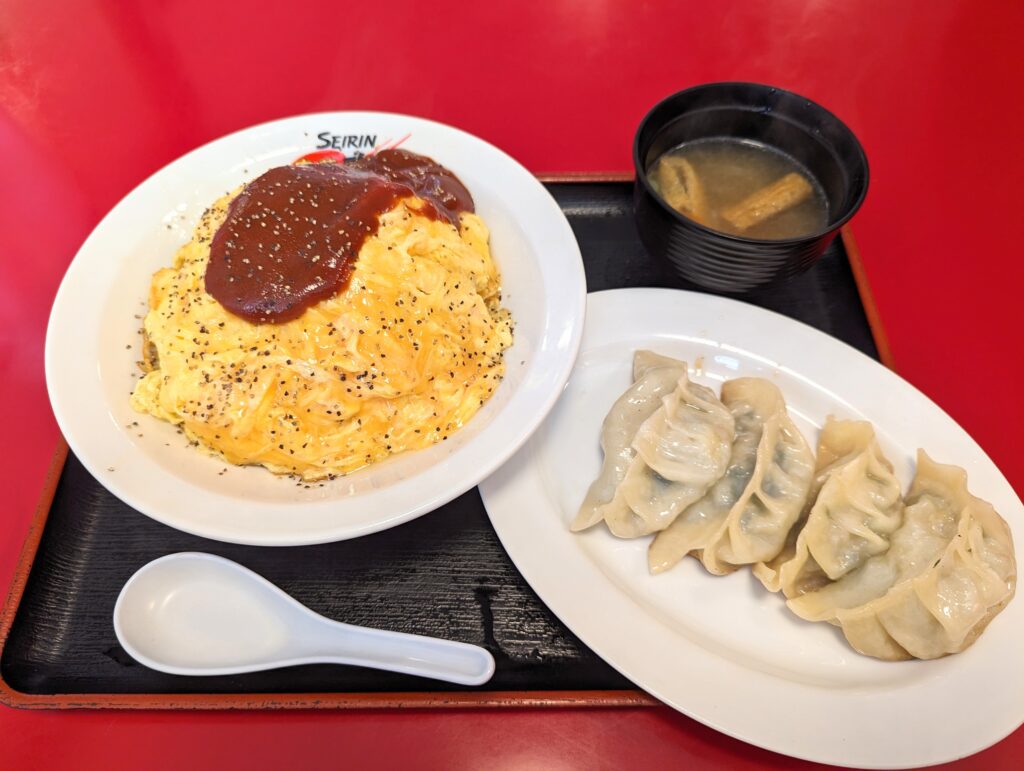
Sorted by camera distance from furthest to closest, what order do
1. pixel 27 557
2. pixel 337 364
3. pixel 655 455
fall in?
pixel 655 455
pixel 27 557
pixel 337 364

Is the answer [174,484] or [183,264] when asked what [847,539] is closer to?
[174,484]

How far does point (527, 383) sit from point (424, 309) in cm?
43

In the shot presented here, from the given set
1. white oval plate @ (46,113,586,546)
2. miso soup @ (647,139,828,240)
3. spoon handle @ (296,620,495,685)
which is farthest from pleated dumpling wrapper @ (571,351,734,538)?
miso soup @ (647,139,828,240)

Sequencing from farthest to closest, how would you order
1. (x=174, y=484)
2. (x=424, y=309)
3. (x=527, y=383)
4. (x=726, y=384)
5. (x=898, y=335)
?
(x=898, y=335) → (x=726, y=384) → (x=424, y=309) → (x=527, y=383) → (x=174, y=484)

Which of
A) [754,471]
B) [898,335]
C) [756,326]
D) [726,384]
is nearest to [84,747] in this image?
[754,471]

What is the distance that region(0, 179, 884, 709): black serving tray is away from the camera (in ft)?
5.98

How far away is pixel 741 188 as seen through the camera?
250 centimetres

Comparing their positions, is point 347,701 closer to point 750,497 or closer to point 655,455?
point 655,455

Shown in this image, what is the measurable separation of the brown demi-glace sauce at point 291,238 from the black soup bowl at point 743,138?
36.0 inches

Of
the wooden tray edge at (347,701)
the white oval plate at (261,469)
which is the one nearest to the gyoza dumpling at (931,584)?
the wooden tray edge at (347,701)

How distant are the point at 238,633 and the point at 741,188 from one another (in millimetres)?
2412

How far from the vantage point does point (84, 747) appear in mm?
1841

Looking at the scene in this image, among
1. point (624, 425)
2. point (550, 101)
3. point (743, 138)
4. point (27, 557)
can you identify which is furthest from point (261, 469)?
point (550, 101)

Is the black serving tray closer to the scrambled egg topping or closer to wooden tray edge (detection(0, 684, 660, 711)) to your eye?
wooden tray edge (detection(0, 684, 660, 711))
